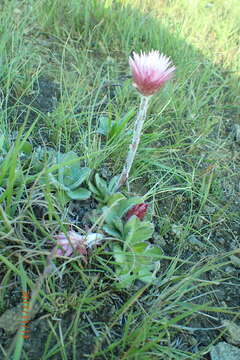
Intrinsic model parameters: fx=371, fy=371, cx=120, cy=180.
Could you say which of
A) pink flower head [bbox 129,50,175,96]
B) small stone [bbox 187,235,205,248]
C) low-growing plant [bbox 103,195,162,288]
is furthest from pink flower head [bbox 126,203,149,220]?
pink flower head [bbox 129,50,175,96]

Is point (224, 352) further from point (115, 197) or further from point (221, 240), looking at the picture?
point (115, 197)

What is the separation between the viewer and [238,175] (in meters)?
1.72

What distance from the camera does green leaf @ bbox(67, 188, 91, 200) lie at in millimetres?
1241

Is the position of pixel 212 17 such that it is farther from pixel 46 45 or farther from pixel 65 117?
pixel 65 117

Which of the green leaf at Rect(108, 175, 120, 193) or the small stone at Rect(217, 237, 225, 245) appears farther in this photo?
the small stone at Rect(217, 237, 225, 245)

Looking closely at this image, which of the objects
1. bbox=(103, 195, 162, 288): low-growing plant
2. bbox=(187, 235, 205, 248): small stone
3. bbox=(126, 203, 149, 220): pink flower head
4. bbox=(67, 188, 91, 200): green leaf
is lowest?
bbox=(187, 235, 205, 248): small stone

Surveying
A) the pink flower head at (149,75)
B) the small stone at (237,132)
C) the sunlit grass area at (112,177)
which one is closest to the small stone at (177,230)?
the sunlit grass area at (112,177)

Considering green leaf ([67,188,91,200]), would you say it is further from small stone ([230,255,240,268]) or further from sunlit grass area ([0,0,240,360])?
small stone ([230,255,240,268])

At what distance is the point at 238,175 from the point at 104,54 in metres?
0.97

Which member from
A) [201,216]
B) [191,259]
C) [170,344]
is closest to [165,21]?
[201,216]

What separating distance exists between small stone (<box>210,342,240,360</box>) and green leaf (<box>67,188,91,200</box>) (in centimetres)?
61

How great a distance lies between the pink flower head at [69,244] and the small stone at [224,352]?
1.58 ft

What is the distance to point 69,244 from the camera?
1.07 metres

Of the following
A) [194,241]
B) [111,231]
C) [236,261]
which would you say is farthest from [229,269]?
[111,231]
